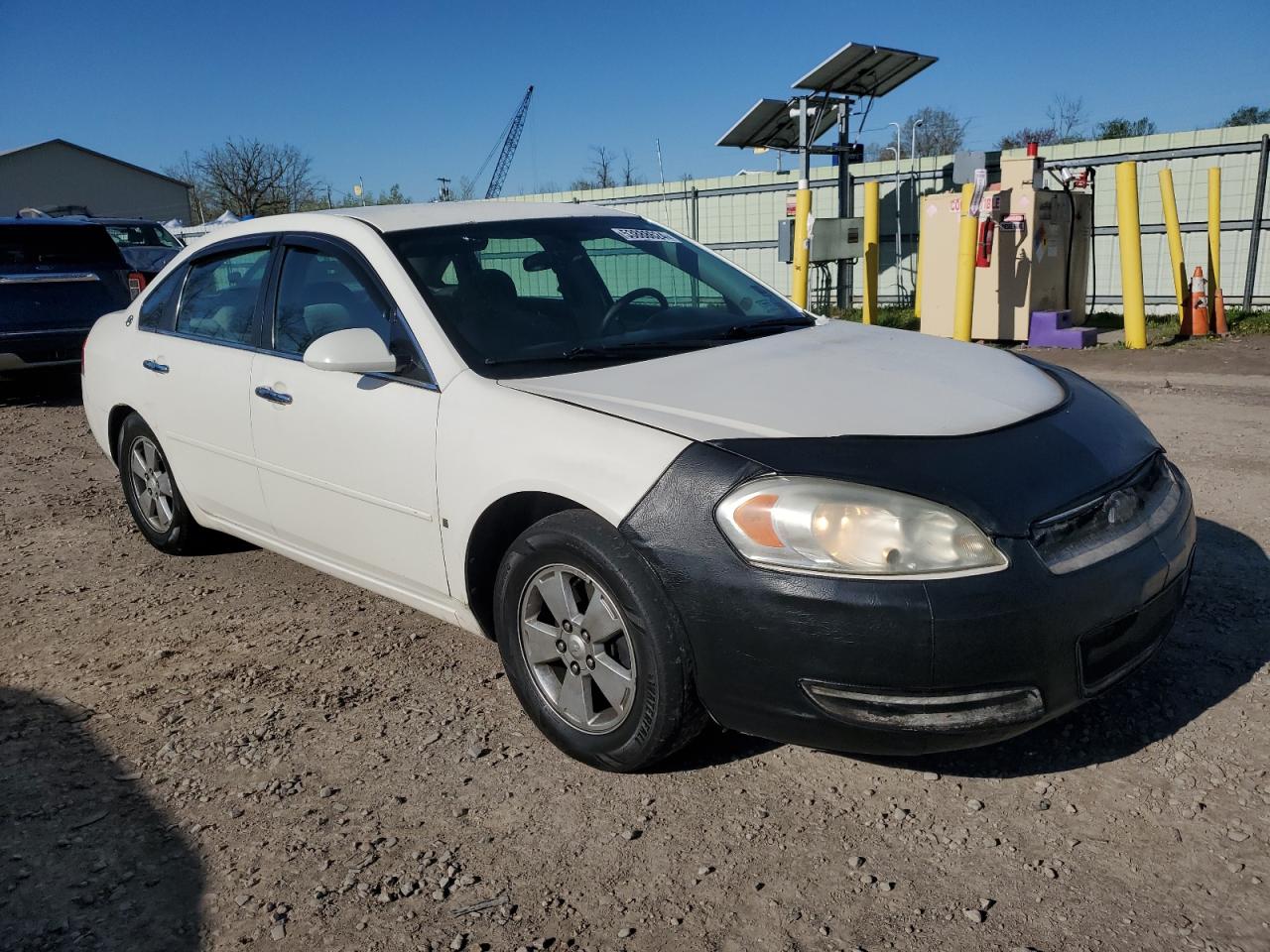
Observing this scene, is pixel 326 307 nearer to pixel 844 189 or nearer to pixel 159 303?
pixel 159 303

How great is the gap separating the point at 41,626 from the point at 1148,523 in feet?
13.7

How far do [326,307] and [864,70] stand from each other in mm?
11182

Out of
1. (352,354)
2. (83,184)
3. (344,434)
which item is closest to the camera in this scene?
(352,354)

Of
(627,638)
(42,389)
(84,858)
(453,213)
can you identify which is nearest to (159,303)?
(453,213)

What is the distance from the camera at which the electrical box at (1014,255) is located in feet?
37.5

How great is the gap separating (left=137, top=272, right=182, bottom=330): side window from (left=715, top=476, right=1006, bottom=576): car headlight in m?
3.49

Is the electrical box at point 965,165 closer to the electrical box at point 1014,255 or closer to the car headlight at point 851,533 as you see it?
the electrical box at point 1014,255

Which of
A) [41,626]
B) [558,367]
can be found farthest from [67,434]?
[558,367]

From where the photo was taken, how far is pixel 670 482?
2.54 metres

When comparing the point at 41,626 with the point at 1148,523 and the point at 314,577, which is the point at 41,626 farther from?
the point at 1148,523

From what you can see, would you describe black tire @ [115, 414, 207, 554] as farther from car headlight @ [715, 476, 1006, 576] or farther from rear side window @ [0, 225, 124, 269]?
rear side window @ [0, 225, 124, 269]

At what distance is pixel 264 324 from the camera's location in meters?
4.02

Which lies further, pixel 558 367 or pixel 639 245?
pixel 639 245

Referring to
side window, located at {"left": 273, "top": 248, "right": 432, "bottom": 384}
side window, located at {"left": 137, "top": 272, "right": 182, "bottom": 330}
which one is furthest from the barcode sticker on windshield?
side window, located at {"left": 137, "top": 272, "right": 182, "bottom": 330}
